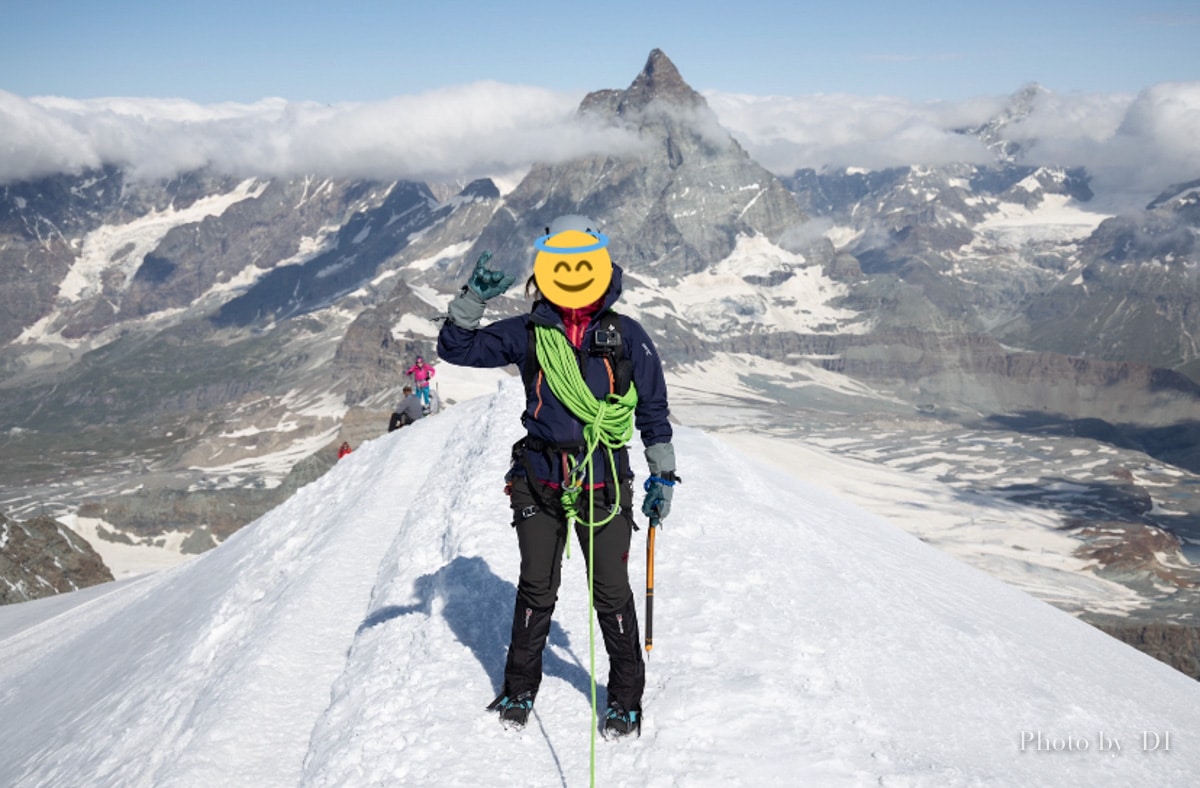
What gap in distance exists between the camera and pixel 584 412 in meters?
8.18

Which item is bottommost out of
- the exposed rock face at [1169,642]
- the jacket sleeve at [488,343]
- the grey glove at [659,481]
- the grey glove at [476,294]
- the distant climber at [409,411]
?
the exposed rock face at [1169,642]

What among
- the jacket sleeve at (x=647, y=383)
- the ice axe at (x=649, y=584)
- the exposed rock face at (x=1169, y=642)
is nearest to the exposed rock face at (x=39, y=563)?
the ice axe at (x=649, y=584)

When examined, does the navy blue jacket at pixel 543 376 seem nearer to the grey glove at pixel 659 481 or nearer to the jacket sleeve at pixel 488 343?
the jacket sleeve at pixel 488 343

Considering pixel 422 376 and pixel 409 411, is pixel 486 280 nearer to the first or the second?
pixel 409 411

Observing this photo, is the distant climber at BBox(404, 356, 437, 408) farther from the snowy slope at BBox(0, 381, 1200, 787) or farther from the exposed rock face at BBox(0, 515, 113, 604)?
the exposed rock face at BBox(0, 515, 113, 604)

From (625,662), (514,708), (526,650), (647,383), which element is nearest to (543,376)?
(647,383)

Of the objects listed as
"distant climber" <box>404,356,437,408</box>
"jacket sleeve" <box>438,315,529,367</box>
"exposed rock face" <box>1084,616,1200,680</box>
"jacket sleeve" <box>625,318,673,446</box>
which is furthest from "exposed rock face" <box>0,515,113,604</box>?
"exposed rock face" <box>1084,616,1200,680</box>

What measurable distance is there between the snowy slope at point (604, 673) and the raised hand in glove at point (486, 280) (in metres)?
4.22

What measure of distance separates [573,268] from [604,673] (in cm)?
452

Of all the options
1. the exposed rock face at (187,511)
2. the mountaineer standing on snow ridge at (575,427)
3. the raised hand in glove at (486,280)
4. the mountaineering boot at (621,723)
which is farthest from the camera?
the exposed rock face at (187,511)

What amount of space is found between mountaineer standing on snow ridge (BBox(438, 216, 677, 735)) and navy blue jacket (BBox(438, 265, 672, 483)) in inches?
0.5

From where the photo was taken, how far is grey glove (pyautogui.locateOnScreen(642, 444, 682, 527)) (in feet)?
27.7

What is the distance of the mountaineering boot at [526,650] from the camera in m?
8.68

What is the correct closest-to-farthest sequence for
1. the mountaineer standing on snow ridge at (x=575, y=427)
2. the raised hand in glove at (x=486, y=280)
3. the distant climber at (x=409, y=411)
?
the raised hand in glove at (x=486, y=280) → the mountaineer standing on snow ridge at (x=575, y=427) → the distant climber at (x=409, y=411)
